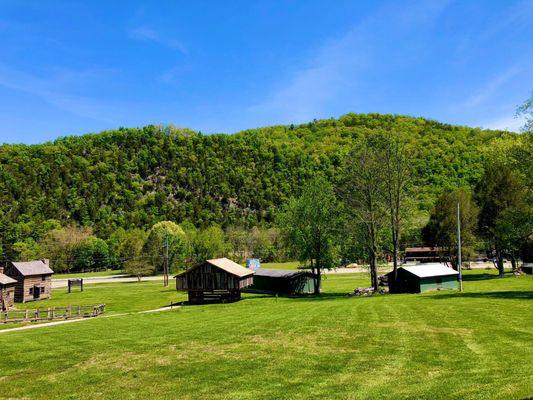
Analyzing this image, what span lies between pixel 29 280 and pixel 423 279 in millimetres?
50643

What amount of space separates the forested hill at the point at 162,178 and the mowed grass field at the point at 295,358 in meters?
110

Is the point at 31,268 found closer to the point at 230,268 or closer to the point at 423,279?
the point at 230,268

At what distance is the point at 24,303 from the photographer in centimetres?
5506

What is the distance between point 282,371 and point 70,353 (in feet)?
36.1

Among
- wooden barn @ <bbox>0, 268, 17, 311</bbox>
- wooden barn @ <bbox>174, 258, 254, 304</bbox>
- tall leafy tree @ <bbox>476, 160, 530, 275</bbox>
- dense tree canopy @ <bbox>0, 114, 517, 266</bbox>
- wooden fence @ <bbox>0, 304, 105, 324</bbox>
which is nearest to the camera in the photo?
wooden fence @ <bbox>0, 304, 105, 324</bbox>

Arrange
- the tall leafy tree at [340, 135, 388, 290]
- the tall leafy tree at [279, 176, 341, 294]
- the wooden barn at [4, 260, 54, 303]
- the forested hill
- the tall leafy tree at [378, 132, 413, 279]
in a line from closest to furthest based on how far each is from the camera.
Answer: the tall leafy tree at [378, 132, 413, 279]
the tall leafy tree at [340, 135, 388, 290]
the tall leafy tree at [279, 176, 341, 294]
the wooden barn at [4, 260, 54, 303]
the forested hill

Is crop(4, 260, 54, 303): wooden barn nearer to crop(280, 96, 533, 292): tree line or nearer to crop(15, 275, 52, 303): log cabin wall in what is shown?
crop(15, 275, 52, 303): log cabin wall

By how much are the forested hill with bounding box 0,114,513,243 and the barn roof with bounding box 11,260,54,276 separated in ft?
261

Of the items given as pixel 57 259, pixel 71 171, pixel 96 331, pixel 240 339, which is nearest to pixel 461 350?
pixel 240 339

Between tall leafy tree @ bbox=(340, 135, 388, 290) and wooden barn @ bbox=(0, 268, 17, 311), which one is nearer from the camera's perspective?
tall leafy tree @ bbox=(340, 135, 388, 290)

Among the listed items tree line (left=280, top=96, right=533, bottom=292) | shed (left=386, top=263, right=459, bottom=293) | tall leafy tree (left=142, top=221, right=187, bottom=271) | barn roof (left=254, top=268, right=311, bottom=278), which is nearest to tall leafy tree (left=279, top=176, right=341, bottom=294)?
tree line (left=280, top=96, right=533, bottom=292)

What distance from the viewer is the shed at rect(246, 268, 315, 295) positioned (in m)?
54.2

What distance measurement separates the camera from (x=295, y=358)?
53.4ft

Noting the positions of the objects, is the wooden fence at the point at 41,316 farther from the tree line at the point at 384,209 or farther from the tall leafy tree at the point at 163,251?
the tall leafy tree at the point at 163,251
